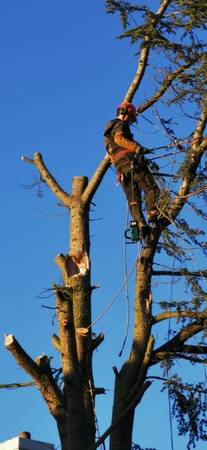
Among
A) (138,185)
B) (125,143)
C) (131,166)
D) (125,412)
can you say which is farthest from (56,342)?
(125,143)

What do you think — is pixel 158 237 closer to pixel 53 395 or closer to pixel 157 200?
pixel 157 200

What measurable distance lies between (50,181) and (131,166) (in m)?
2.48

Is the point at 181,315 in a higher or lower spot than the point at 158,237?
lower

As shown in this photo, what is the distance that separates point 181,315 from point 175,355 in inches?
17.7

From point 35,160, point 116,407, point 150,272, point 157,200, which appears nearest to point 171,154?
point 157,200

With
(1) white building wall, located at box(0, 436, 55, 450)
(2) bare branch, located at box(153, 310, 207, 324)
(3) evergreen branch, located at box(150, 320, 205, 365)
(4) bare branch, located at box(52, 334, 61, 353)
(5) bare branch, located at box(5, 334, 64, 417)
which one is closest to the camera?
(5) bare branch, located at box(5, 334, 64, 417)

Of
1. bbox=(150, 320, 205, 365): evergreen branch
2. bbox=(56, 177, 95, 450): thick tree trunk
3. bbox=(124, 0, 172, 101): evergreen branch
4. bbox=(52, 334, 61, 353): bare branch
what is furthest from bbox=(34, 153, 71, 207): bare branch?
bbox=(150, 320, 205, 365): evergreen branch

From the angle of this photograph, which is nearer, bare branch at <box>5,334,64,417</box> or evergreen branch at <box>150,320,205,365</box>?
bare branch at <box>5,334,64,417</box>

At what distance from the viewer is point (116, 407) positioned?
8.70 metres

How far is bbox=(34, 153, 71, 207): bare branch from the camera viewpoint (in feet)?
34.9

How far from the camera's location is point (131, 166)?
8789 millimetres

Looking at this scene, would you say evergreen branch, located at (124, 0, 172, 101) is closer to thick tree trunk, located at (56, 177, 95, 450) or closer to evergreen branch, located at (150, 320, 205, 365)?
thick tree trunk, located at (56, 177, 95, 450)

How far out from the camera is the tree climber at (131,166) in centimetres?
871

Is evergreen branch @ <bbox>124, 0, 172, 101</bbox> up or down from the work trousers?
up
